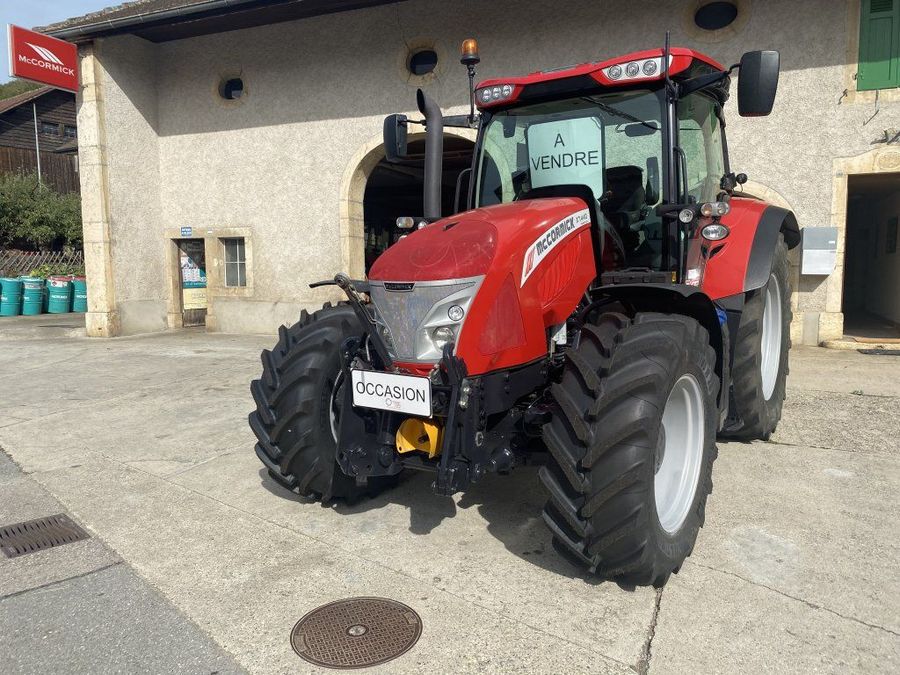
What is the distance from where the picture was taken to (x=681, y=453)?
2.97 metres

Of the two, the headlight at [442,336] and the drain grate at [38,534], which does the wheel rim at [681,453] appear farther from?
the drain grate at [38,534]

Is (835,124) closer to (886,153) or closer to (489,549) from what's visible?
(886,153)

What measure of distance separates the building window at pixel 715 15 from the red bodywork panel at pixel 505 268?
707 centimetres

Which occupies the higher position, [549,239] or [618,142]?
[618,142]

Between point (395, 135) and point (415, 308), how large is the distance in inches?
59.3

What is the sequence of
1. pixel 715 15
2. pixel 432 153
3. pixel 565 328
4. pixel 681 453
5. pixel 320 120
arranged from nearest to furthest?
1. pixel 681 453
2. pixel 565 328
3. pixel 432 153
4. pixel 715 15
5. pixel 320 120

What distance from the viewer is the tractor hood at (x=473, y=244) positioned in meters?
2.66

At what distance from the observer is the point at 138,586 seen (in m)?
2.73

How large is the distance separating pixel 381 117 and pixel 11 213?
17591mm

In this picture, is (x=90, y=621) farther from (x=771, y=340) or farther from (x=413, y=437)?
(x=771, y=340)

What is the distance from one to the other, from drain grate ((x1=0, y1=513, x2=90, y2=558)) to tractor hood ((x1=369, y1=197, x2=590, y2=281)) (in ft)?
6.36

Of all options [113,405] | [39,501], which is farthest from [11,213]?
[39,501]

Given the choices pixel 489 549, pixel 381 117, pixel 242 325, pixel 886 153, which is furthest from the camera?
pixel 242 325

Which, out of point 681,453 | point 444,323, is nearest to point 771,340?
point 681,453
